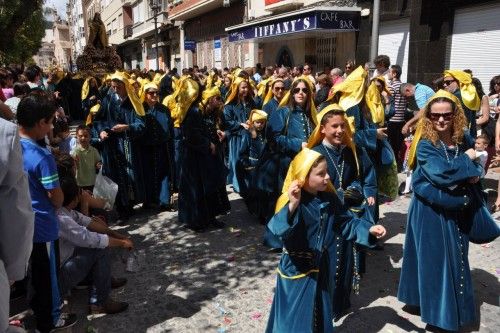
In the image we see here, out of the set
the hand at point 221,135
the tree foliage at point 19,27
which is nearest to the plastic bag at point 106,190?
the hand at point 221,135

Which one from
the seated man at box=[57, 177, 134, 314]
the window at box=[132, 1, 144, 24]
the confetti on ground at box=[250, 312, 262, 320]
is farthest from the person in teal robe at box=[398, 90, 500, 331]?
the window at box=[132, 1, 144, 24]

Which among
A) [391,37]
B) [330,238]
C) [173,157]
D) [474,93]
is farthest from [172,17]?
[330,238]

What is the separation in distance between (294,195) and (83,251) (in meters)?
2.03

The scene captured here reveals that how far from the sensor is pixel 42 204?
124 inches

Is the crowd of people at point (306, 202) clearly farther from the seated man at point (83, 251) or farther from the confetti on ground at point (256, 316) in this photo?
the confetti on ground at point (256, 316)

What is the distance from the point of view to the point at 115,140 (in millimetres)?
6367

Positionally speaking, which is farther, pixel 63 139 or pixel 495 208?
pixel 495 208

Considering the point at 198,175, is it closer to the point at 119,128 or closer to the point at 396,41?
the point at 119,128

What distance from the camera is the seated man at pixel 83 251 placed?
365 centimetres

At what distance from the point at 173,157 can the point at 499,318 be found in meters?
4.99

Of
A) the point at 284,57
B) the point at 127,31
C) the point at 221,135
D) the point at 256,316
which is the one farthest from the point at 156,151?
the point at 127,31

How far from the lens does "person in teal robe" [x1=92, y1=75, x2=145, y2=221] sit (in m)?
6.21

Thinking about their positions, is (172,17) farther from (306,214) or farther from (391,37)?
(306,214)

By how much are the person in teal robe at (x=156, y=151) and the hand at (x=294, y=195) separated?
13.2ft
